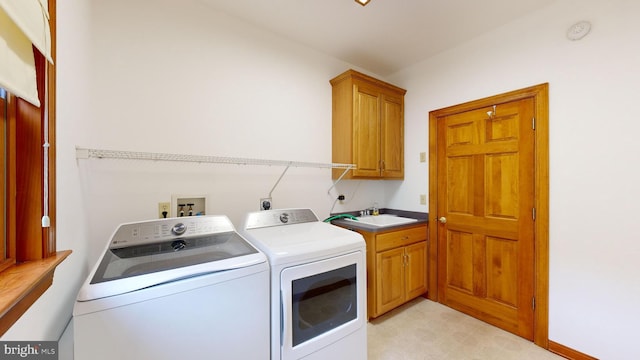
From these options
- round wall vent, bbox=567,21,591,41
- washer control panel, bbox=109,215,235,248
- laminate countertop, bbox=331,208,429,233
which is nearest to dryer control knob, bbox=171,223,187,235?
washer control panel, bbox=109,215,235,248

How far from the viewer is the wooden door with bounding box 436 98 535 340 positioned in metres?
1.96

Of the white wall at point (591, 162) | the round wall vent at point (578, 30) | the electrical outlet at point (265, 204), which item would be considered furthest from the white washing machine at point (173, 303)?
the round wall vent at point (578, 30)

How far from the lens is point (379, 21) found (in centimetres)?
200

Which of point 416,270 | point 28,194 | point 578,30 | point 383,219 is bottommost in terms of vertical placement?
point 416,270

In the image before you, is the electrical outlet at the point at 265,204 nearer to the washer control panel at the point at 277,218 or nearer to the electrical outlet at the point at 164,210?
the washer control panel at the point at 277,218

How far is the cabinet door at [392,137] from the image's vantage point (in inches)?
103

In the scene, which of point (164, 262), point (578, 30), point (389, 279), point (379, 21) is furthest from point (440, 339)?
point (379, 21)

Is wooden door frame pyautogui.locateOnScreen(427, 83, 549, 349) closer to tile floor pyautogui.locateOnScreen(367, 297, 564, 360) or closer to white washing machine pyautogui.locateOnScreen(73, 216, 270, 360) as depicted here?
tile floor pyautogui.locateOnScreen(367, 297, 564, 360)

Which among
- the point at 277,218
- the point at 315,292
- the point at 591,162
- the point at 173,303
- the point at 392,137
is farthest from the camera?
the point at 392,137

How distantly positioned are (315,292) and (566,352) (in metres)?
1.97

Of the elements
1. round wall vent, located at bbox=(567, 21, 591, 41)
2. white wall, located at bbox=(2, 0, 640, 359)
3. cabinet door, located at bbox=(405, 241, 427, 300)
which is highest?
round wall vent, located at bbox=(567, 21, 591, 41)

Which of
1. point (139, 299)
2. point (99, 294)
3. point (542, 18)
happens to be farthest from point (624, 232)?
point (99, 294)
